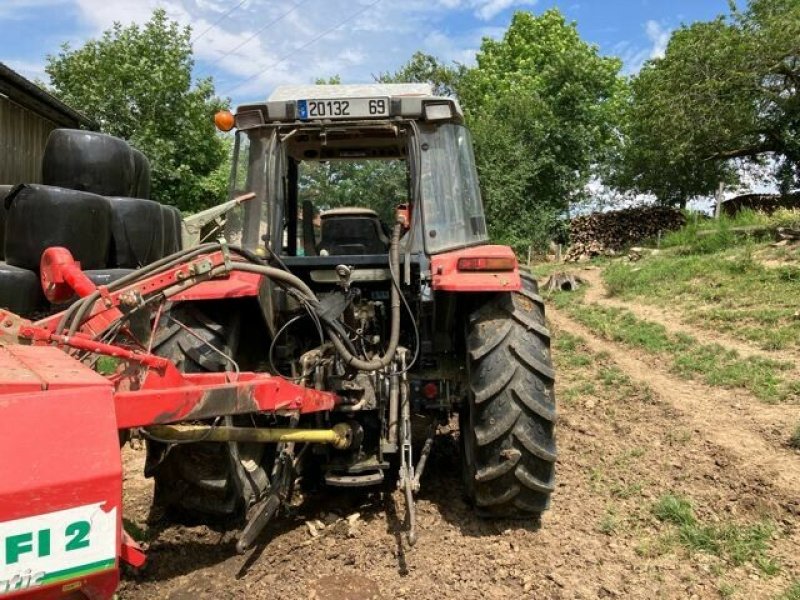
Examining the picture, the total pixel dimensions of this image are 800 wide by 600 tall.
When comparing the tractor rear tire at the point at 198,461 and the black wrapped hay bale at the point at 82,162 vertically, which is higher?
the black wrapped hay bale at the point at 82,162

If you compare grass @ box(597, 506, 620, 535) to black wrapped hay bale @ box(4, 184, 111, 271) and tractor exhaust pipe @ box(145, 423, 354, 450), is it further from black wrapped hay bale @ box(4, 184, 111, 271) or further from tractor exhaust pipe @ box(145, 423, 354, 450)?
black wrapped hay bale @ box(4, 184, 111, 271)

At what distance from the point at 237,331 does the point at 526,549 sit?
1740mm

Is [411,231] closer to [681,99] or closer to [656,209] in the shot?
[681,99]

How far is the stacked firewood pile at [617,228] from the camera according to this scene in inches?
839

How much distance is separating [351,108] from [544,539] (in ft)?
7.73

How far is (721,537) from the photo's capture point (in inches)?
128

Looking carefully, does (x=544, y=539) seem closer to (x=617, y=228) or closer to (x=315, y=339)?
(x=315, y=339)

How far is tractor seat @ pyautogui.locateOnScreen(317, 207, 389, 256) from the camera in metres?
4.73

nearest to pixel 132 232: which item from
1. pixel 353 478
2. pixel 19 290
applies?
pixel 19 290

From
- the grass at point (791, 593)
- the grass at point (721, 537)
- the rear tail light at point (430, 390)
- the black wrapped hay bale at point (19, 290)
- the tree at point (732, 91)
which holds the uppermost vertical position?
the tree at point (732, 91)

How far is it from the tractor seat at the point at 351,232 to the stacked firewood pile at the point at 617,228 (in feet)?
56.0

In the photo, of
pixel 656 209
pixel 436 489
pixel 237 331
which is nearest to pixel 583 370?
pixel 436 489

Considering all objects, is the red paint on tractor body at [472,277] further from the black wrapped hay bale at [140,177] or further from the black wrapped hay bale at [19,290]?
the black wrapped hay bale at [140,177]

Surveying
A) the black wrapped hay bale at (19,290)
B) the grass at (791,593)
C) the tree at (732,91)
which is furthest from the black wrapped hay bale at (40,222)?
the tree at (732,91)
